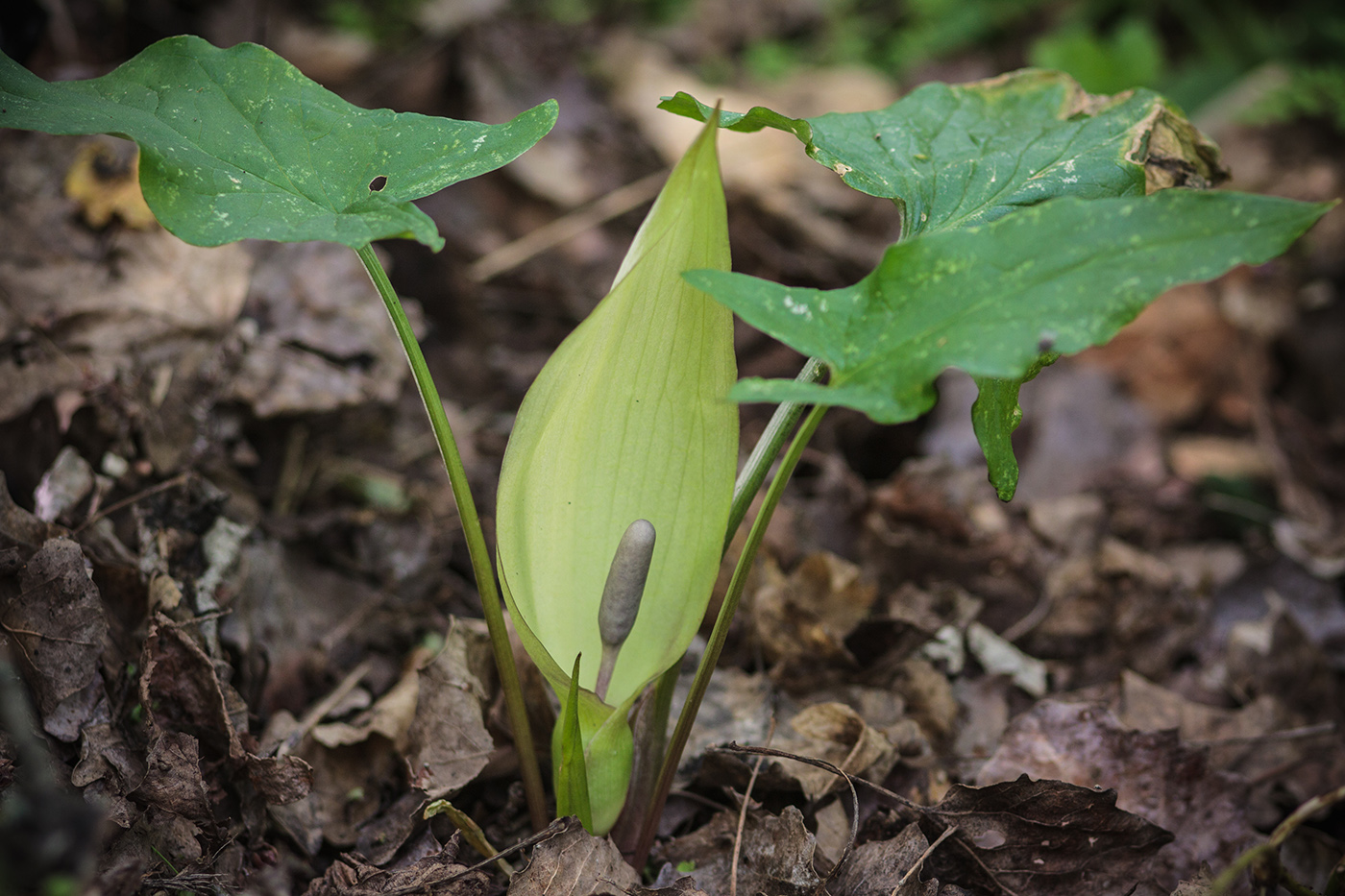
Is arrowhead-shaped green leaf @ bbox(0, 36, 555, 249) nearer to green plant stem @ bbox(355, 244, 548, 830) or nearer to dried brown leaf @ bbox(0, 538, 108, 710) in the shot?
green plant stem @ bbox(355, 244, 548, 830)

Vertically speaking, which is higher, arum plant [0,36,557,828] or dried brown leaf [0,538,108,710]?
arum plant [0,36,557,828]

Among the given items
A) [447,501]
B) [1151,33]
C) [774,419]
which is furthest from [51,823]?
[1151,33]

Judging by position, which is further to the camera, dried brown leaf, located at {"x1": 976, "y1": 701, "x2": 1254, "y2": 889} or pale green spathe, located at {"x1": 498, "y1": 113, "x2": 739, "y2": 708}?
dried brown leaf, located at {"x1": 976, "y1": 701, "x2": 1254, "y2": 889}

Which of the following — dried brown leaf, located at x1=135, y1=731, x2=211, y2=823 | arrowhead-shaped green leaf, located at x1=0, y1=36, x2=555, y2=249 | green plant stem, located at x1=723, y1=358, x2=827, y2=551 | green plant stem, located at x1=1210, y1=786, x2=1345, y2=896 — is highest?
arrowhead-shaped green leaf, located at x1=0, y1=36, x2=555, y2=249

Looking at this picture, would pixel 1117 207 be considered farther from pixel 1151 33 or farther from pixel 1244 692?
pixel 1151 33

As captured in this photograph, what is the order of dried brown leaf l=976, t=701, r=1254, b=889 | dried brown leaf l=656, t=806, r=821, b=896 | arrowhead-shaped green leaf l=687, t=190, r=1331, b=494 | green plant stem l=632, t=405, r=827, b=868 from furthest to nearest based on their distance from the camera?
dried brown leaf l=976, t=701, r=1254, b=889 < dried brown leaf l=656, t=806, r=821, b=896 < green plant stem l=632, t=405, r=827, b=868 < arrowhead-shaped green leaf l=687, t=190, r=1331, b=494

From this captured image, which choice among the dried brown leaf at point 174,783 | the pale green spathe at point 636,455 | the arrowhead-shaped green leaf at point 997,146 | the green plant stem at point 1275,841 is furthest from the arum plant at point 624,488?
the green plant stem at point 1275,841

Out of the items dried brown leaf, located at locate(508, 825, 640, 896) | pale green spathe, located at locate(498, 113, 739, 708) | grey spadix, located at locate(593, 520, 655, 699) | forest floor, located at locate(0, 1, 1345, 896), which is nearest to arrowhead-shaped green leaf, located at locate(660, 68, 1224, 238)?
pale green spathe, located at locate(498, 113, 739, 708)
